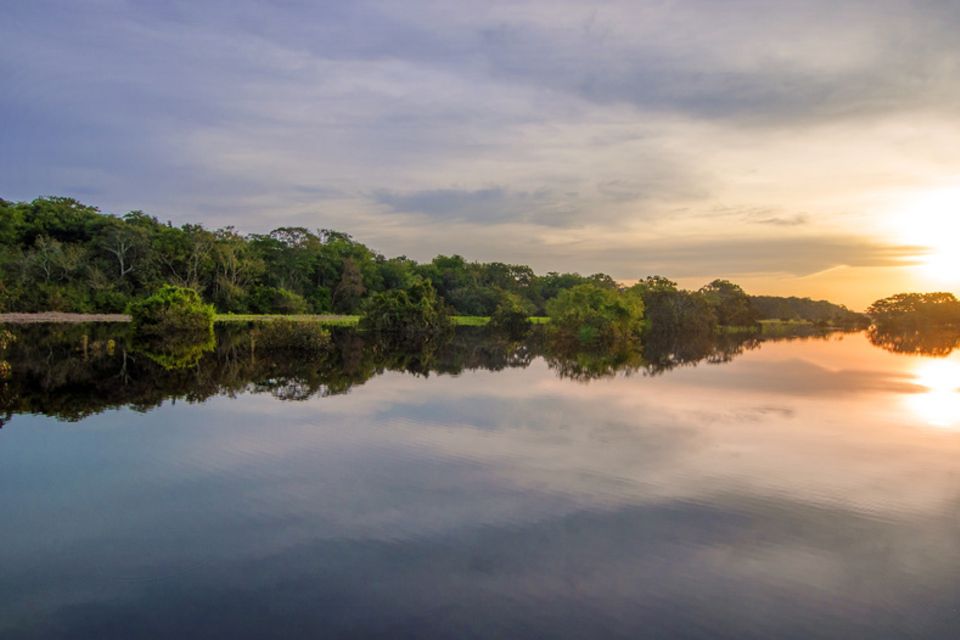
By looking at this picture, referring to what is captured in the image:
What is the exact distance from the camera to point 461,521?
775cm

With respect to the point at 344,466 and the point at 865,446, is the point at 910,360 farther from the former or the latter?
the point at 344,466

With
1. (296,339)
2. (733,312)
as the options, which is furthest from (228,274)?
(733,312)

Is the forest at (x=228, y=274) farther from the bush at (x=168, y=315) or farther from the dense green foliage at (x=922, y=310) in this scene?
the dense green foliage at (x=922, y=310)

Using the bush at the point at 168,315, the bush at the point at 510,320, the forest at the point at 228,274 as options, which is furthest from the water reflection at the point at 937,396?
the bush at the point at 168,315

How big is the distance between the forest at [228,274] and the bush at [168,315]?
1378cm

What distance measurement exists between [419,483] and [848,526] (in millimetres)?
5617

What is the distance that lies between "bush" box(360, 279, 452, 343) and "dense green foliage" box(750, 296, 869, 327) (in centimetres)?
6951

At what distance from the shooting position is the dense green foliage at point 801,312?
10119 cm

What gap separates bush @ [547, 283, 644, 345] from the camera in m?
43.0

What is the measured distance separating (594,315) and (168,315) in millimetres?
26411

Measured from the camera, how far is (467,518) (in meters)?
7.85

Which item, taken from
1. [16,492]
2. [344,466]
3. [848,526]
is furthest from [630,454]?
[16,492]

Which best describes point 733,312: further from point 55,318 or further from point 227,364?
point 55,318

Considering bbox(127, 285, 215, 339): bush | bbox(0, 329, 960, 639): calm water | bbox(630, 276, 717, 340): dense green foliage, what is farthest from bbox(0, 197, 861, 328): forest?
bbox(0, 329, 960, 639): calm water
